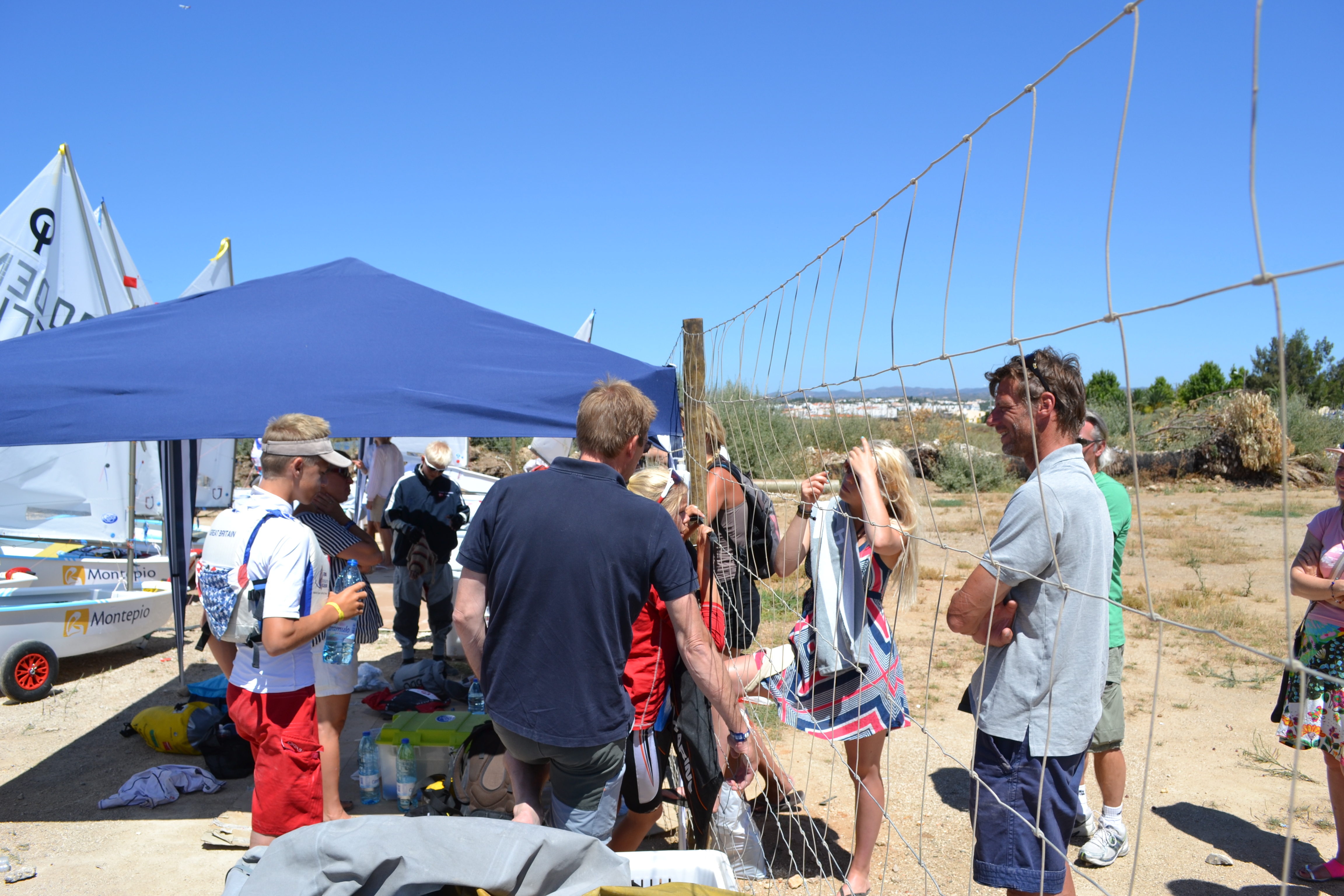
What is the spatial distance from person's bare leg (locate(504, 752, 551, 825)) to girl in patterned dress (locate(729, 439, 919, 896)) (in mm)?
801

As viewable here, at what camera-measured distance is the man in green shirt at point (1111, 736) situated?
Answer: 9.00 ft

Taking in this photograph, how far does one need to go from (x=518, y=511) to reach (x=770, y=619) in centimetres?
449

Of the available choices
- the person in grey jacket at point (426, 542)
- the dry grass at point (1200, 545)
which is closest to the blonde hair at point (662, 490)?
the person in grey jacket at point (426, 542)

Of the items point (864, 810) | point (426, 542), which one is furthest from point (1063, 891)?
point (426, 542)

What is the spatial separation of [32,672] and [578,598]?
15.7ft

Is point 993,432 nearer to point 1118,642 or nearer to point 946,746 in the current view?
point 1118,642

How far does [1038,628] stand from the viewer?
1646 millimetres

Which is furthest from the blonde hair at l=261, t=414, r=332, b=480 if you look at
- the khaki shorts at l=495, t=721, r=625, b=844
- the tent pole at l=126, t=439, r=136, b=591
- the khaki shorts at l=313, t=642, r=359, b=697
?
the tent pole at l=126, t=439, r=136, b=591

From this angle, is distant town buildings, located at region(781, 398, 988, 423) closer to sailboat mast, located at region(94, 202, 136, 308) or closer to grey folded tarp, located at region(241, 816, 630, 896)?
grey folded tarp, located at region(241, 816, 630, 896)

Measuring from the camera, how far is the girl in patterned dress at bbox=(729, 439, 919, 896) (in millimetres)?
2297

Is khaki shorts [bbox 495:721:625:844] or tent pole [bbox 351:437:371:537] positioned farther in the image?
tent pole [bbox 351:437:371:537]

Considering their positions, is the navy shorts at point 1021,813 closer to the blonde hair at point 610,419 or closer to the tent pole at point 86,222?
the blonde hair at point 610,419

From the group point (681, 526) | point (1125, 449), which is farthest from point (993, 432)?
point (1125, 449)

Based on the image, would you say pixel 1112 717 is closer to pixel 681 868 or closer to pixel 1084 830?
pixel 1084 830
